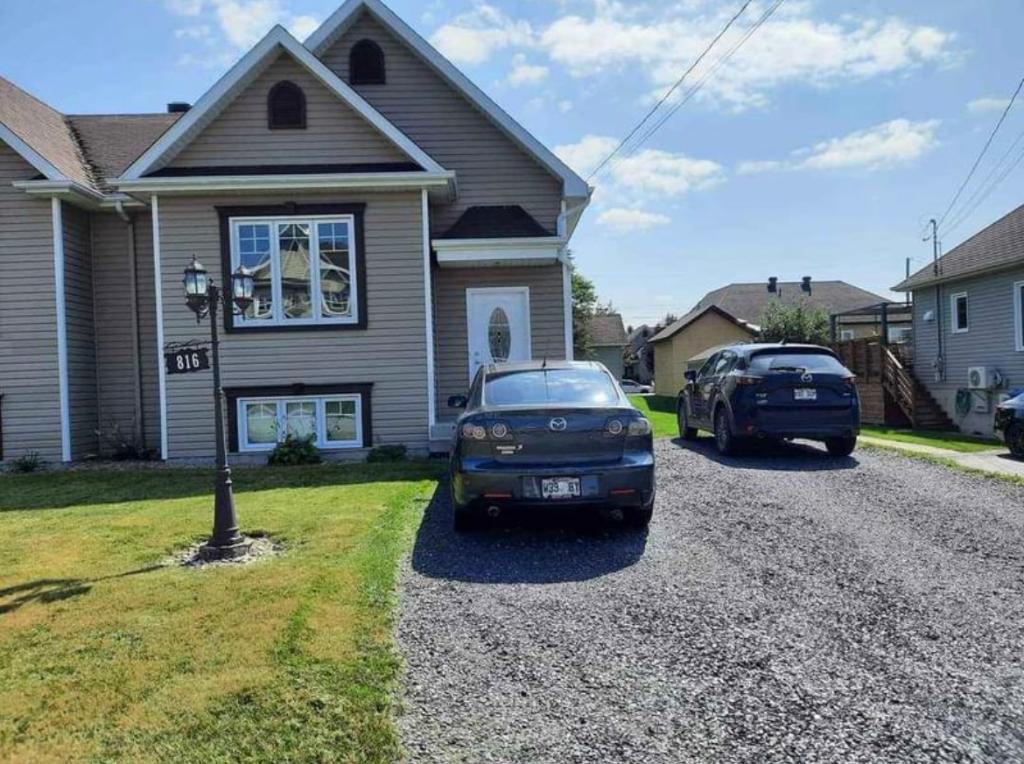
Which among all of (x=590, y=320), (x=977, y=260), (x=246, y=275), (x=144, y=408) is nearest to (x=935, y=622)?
(x=246, y=275)

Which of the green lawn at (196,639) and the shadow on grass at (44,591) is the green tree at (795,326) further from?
the shadow on grass at (44,591)

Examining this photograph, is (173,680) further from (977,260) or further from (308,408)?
(977,260)

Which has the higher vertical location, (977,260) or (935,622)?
(977,260)

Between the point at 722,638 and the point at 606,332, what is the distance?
2224 inches

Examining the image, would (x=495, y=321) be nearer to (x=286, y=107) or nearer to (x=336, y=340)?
(x=336, y=340)

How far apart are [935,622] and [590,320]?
57.8 meters

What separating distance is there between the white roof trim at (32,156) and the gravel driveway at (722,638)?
869cm

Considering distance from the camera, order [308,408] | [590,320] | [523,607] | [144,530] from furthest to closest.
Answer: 1. [590,320]
2. [308,408]
3. [144,530]
4. [523,607]

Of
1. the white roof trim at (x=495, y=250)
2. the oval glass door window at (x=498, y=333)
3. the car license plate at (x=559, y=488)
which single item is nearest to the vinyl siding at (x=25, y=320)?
→ the white roof trim at (x=495, y=250)

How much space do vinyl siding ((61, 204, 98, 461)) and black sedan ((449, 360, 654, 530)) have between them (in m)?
8.67

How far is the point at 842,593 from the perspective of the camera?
15.6 feet

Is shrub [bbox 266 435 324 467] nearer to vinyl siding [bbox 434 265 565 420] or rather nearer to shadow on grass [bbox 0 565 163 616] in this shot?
vinyl siding [bbox 434 265 565 420]

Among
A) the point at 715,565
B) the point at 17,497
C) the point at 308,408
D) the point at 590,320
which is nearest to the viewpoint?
the point at 715,565

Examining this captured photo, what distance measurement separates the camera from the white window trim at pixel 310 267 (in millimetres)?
11359
